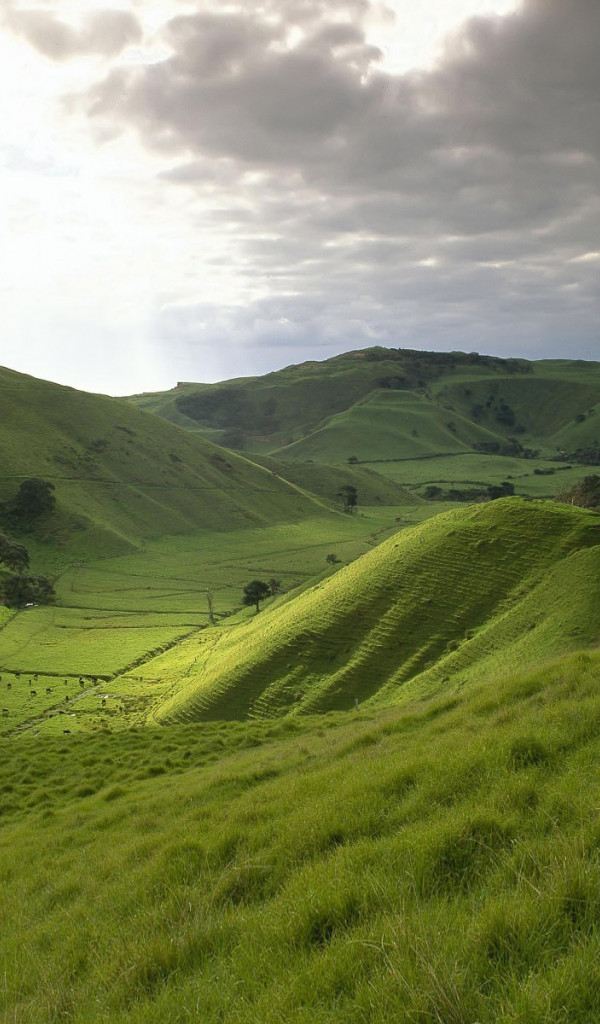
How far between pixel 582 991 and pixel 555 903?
3.60ft

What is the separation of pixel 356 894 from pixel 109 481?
173 metres

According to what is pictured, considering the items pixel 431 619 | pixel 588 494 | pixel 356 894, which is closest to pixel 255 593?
pixel 588 494

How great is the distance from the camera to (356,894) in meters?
6.91

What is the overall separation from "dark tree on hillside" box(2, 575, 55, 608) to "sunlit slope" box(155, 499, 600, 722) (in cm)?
6790

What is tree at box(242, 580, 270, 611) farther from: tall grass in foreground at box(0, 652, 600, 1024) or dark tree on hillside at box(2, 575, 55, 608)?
tall grass in foreground at box(0, 652, 600, 1024)

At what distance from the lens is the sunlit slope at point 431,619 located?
3141cm

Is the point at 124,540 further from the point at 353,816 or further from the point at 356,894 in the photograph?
the point at 356,894

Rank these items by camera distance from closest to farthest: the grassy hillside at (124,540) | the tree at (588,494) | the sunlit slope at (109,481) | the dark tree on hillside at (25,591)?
the grassy hillside at (124,540) → the dark tree on hillside at (25,591) → the tree at (588,494) → the sunlit slope at (109,481)

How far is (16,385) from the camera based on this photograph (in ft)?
648

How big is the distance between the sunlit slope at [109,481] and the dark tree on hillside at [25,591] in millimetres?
29298

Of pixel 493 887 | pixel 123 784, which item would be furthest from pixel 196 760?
pixel 493 887

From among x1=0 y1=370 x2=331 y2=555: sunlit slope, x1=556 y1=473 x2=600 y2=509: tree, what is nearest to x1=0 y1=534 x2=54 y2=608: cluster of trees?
x1=0 y1=370 x2=331 y2=555: sunlit slope

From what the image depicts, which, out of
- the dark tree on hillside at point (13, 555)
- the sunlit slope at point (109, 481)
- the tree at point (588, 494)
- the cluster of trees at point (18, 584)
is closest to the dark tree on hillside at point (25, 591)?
the cluster of trees at point (18, 584)

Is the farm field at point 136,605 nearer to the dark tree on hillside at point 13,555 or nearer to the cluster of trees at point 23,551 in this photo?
the cluster of trees at point 23,551
